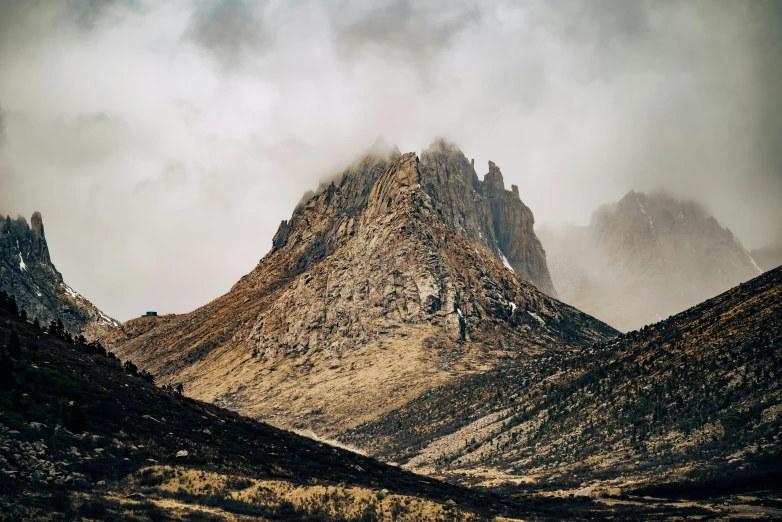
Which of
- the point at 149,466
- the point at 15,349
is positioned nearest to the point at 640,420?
the point at 149,466

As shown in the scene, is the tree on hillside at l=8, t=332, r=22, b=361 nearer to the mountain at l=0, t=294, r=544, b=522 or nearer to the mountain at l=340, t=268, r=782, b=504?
the mountain at l=0, t=294, r=544, b=522

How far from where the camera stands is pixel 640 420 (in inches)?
5763

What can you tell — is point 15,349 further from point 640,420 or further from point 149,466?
point 640,420

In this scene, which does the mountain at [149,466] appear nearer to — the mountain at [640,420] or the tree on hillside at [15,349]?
the tree on hillside at [15,349]

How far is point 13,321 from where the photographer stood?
366 ft

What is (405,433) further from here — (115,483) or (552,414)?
(115,483)

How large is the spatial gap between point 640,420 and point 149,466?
10043cm

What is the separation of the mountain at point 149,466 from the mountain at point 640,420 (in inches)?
1062

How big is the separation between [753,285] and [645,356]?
29.3m

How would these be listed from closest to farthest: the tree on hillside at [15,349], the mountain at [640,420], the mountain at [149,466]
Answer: the mountain at [149,466], the tree on hillside at [15,349], the mountain at [640,420]

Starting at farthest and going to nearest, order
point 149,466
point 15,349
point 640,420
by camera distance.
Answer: point 640,420 < point 15,349 < point 149,466

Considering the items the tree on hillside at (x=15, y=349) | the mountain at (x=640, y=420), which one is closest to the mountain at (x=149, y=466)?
the tree on hillside at (x=15, y=349)

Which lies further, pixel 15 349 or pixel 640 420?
pixel 640 420

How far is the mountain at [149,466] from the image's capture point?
67562 mm
